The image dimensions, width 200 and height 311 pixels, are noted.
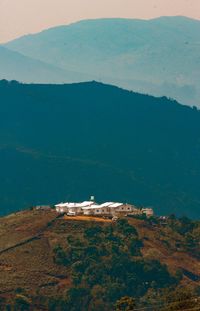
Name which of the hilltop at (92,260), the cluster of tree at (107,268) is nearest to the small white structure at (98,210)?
the hilltop at (92,260)

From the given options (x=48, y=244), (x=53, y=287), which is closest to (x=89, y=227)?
(x=48, y=244)

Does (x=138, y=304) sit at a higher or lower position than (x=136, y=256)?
lower

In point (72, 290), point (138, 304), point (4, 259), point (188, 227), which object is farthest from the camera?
point (188, 227)


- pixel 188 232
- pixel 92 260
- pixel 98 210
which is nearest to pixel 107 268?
pixel 92 260

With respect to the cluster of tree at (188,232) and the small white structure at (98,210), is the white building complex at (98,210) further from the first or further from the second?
the cluster of tree at (188,232)

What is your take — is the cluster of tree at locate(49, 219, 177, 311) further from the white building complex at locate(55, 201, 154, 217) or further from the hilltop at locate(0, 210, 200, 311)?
the white building complex at locate(55, 201, 154, 217)

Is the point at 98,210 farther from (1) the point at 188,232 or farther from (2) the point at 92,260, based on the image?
(2) the point at 92,260

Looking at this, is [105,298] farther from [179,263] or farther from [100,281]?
[179,263]

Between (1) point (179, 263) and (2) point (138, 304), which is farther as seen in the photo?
(1) point (179, 263)
